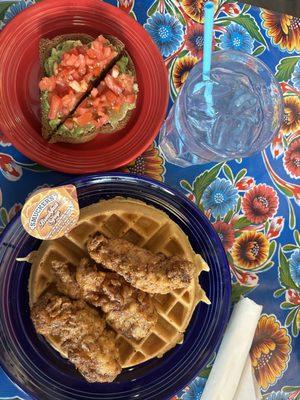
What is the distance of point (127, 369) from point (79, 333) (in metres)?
0.40

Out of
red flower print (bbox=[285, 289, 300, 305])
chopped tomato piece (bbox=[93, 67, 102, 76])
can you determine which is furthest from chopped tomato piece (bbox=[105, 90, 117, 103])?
red flower print (bbox=[285, 289, 300, 305])

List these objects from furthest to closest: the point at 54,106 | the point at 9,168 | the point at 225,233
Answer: the point at 225,233, the point at 9,168, the point at 54,106

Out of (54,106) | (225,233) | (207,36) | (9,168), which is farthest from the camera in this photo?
(225,233)

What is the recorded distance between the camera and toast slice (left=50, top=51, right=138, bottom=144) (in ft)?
7.55

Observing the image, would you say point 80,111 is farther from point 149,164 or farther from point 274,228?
point 274,228

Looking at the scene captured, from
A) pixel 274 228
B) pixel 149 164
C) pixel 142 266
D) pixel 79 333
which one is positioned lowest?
pixel 79 333

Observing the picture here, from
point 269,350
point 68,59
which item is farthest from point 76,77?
point 269,350

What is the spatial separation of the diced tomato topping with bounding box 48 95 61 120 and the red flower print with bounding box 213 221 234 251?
0.85 m

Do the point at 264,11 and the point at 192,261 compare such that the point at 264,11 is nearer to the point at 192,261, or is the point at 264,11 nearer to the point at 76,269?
the point at 192,261

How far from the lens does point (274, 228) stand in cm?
253

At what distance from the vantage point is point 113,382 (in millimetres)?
2332

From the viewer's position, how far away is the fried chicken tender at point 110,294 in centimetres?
209

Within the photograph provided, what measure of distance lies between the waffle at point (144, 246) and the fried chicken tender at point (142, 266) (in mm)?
135

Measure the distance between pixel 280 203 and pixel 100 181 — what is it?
2.78ft
